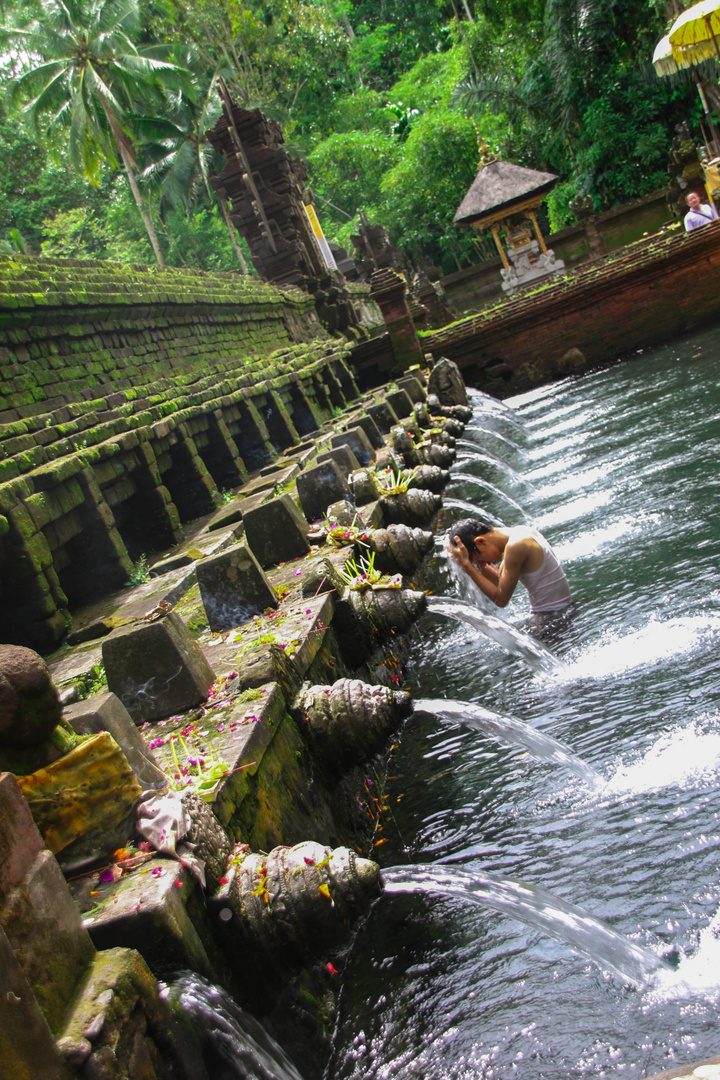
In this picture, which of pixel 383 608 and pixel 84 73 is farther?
pixel 84 73

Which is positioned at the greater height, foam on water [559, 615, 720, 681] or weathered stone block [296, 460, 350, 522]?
weathered stone block [296, 460, 350, 522]

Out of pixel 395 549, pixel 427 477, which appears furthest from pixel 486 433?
pixel 395 549

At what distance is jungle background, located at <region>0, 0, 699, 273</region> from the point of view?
25.7 m

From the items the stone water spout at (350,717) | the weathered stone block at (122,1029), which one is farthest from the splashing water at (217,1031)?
the stone water spout at (350,717)

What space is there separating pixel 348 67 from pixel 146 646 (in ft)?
152

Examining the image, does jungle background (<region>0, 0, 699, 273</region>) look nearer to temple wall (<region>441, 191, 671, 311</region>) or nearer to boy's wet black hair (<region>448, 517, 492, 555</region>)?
temple wall (<region>441, 191, 671, 311</region>)

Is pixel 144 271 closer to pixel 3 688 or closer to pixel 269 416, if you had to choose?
pixel 269 416

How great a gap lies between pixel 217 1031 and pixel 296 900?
1.34 ft

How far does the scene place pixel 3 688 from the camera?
2369 mm

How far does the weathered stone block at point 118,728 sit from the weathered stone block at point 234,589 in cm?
202

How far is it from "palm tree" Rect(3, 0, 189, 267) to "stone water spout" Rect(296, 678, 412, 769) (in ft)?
80.4

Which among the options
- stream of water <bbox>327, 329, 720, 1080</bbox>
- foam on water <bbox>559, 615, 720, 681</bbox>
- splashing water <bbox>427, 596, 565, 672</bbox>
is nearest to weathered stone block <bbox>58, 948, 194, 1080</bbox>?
stream of water <bbox>327, 329, 720, 1080</bbox>

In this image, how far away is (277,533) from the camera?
6195 mm

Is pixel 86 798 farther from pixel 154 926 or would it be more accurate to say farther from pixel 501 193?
pixel 501 193
